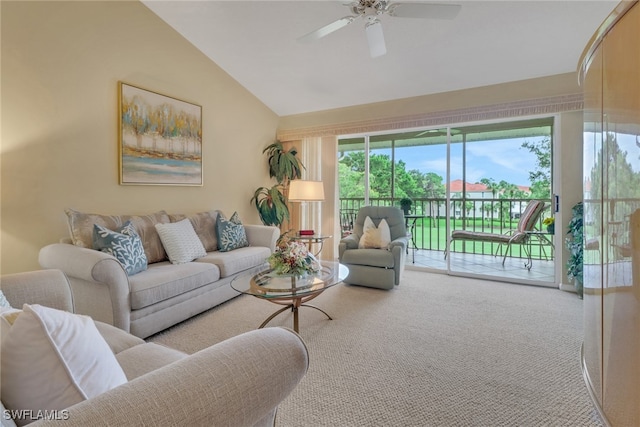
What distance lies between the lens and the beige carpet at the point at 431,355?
1489 millimetres

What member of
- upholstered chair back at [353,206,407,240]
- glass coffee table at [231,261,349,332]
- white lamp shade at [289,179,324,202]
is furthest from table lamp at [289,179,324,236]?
glass coffee table at [231,261,349,332]

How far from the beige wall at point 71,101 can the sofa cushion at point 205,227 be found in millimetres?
289

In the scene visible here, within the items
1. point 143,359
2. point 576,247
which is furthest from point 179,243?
point 576,247

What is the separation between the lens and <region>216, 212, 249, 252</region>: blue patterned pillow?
3.36m

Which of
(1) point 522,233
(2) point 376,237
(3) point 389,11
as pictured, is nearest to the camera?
(3) point 389,11

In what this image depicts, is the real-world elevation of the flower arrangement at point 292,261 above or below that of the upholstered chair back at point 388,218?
below

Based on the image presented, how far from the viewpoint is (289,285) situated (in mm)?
2193

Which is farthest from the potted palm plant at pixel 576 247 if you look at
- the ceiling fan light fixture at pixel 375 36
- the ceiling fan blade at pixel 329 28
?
the ceiling fan blade at pixel 329 28

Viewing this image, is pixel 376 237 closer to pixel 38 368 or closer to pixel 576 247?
pixel 576 247

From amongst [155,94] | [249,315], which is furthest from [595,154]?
[155,94]

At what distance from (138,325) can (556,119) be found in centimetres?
459

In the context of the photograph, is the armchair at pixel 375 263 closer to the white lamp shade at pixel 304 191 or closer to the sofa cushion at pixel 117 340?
the white lamp shade at pixel 304 191

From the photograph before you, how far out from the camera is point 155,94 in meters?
3.26

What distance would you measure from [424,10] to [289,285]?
2.12 meters
